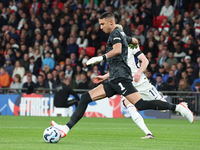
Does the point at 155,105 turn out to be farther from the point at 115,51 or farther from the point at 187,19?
the point at 187,19

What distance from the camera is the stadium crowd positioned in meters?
17.0

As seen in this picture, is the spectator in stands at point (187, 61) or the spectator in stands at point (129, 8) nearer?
the spectator in stands at point (187, 61)

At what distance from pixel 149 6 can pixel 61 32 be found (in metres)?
4.53

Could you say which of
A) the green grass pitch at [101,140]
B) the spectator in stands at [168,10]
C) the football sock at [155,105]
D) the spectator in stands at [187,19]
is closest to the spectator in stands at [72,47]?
the spectator in stands at [168,10]

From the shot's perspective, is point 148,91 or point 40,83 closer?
point 148,91

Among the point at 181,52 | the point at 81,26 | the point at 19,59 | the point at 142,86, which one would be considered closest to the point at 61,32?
the point at 81,26

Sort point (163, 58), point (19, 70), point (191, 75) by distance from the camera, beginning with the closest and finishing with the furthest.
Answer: point (191, 75), point (163, 58), point (19, 70)

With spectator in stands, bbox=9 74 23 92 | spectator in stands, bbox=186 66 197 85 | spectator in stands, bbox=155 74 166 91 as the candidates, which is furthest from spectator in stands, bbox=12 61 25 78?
spectator in stands, bbox=186 66 197 85

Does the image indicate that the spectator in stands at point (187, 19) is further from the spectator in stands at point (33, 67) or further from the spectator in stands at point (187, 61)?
the spectator in stands at point (33, 67)

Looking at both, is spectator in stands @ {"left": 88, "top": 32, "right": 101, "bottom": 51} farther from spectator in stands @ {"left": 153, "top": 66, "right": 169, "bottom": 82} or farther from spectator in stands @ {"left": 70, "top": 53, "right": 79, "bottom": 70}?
spectator in stands @ {"left": 153, "top": 66, "right": 169, "bottom": 82}

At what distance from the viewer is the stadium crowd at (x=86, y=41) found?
55.8 ft

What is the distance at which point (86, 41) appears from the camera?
63.4 ft

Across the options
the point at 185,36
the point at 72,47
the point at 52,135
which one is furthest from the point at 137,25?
the point at 52,135

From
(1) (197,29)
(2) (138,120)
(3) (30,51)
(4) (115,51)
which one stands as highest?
(1) (197,29)
